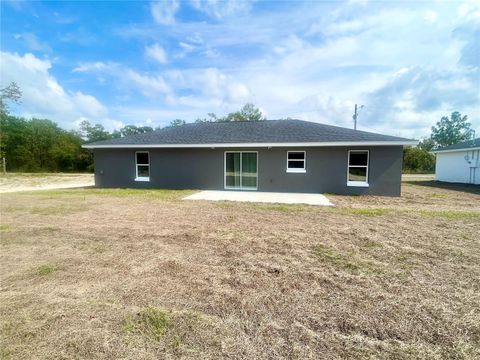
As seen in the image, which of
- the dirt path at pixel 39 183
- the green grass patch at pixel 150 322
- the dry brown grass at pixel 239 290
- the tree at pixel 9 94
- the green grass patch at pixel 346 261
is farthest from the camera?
the tree at pixel 9 94

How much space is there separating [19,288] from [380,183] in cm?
1277

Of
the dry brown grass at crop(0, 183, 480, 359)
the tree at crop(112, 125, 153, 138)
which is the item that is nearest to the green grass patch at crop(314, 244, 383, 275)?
the dry brown grass at crop(0, 183, 480, 359)

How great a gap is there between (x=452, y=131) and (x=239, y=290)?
6213cm

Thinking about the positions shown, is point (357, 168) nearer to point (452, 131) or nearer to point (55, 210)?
point (55, 210)

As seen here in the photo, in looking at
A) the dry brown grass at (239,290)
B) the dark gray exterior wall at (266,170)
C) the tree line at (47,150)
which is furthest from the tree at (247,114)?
the dry brown grass at (239,290)

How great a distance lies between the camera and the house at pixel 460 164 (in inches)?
699

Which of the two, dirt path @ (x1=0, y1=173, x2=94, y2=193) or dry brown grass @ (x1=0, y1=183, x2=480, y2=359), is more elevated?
dirt path @ (x1=0, y1=173, x2=94, y2=193)

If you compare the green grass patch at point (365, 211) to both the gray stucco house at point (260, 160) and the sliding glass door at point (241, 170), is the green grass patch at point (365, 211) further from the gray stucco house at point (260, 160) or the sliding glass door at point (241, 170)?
the sliding glass door at point (241, 170)

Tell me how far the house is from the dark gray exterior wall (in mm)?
11155

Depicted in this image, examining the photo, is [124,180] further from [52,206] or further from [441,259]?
[441,259]

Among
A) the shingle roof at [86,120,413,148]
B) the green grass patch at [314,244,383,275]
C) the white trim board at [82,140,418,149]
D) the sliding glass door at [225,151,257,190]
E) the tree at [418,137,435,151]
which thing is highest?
the tree at [418,137,435,151]

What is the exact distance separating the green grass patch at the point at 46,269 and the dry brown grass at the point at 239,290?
0.02 metres

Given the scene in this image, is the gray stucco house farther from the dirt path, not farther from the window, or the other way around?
the dirt path

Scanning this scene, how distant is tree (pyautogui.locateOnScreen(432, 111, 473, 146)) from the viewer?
48.3 meters
